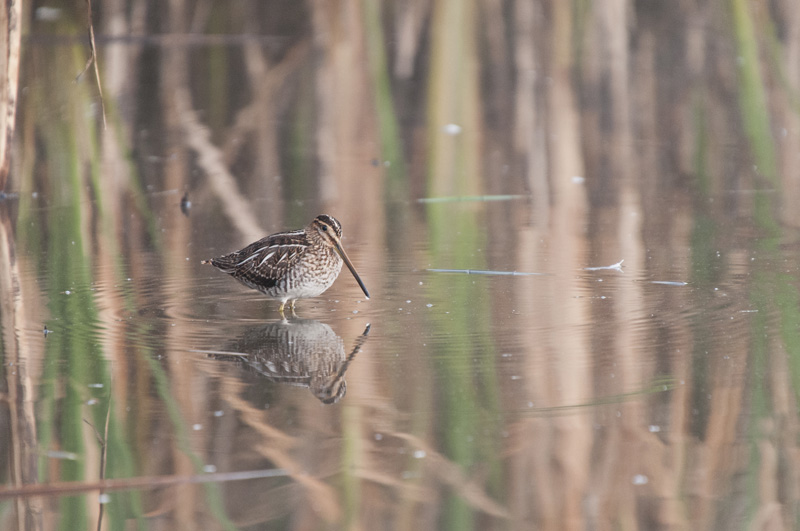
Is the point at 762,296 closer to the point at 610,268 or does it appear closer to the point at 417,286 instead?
the point at 610,268

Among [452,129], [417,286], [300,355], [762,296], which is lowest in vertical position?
[300,355]

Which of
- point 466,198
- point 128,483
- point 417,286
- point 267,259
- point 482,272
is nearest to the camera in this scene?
point 128,483

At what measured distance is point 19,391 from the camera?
4344 millimetres

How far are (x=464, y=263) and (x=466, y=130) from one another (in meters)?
3.69

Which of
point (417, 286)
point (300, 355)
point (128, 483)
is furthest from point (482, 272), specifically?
point (128, 483)

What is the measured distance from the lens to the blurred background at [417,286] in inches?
139

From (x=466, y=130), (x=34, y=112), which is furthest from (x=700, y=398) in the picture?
(x=34, y=112)

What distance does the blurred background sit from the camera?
3531mm

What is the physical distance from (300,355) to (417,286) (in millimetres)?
1082

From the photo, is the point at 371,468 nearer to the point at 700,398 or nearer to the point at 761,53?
the point at 700,398

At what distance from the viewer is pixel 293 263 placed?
17.3 feet

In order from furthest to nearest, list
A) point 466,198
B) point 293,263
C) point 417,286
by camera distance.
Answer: point 466,198, point 417,286, point 293,263

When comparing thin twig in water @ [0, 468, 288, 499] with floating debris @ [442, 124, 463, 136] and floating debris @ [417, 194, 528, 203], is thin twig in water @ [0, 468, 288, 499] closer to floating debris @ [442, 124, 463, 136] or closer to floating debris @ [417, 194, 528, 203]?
floating debris @ [417, 194, 528, 203]

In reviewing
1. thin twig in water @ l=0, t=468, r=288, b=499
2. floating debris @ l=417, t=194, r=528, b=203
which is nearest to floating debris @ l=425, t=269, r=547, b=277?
floating debris @ l=417, t=194, r=528, b=203
